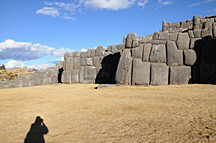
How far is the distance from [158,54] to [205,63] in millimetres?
2252

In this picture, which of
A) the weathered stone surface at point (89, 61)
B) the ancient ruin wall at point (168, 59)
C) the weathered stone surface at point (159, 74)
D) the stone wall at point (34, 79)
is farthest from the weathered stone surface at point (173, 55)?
the stone wall at point (34, 79)

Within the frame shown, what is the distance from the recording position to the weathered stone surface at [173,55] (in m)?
9.97

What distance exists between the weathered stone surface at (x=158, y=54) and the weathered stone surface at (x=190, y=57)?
3.44 ft

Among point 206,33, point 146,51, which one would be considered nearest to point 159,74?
point 146,51

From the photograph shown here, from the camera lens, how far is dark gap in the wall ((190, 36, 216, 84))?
9.05 m

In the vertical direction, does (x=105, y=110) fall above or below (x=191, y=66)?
below

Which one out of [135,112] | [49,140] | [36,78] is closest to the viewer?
[49,140]

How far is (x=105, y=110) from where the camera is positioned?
5270mm

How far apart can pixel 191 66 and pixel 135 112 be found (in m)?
5.96

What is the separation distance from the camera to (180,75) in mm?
9641

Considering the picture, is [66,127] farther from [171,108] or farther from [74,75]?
[74,75]

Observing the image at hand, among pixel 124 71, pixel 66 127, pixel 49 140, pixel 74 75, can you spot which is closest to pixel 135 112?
pixel 66 127

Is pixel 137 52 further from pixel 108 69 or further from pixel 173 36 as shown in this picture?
pixel 108 69

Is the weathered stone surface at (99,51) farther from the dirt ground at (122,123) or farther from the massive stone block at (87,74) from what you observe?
the dirt ground at (122,123)
